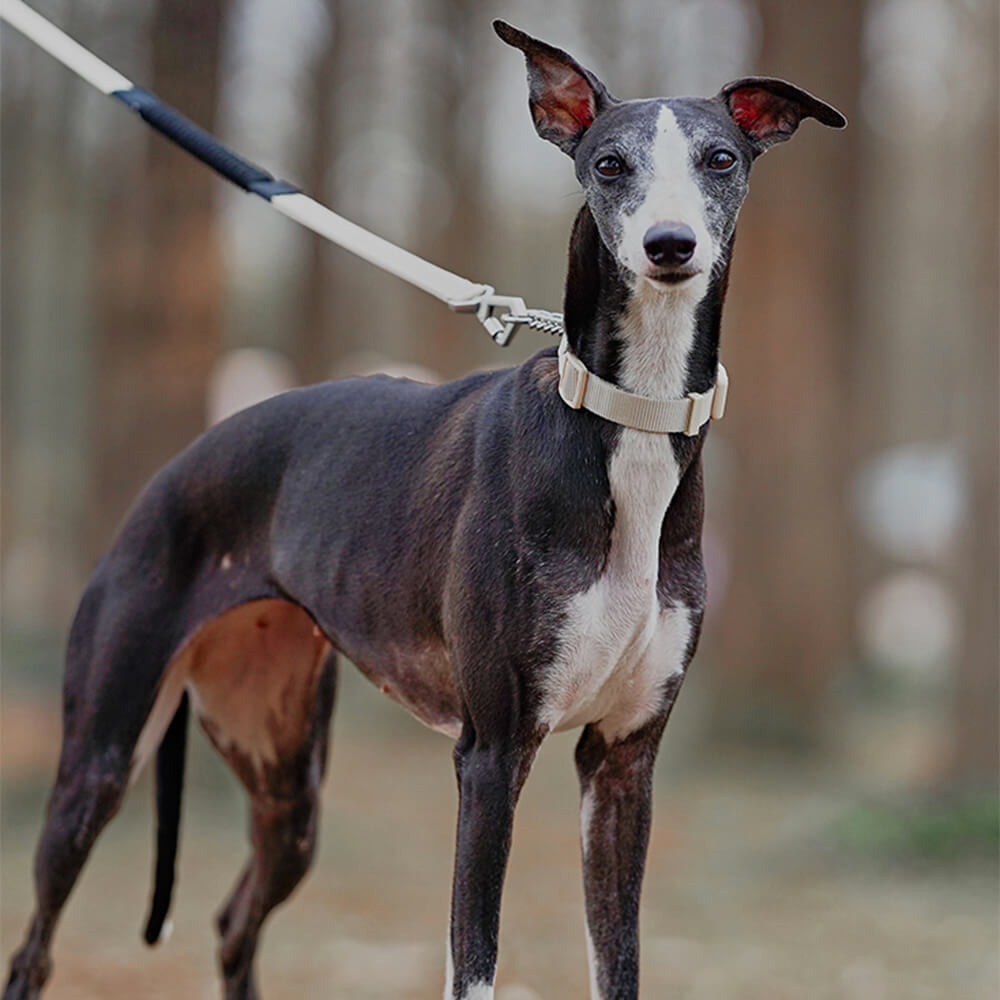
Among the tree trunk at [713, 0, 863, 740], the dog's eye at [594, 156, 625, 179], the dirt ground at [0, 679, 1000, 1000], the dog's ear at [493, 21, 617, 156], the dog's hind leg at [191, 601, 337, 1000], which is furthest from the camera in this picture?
the tree trunk at [713, 0, 863, 740]

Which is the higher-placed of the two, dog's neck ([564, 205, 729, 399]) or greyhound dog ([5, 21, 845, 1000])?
dog's neck ([564, 205, 729, 399])

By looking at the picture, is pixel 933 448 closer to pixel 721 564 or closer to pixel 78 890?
pixel 721 564

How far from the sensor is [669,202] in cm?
319

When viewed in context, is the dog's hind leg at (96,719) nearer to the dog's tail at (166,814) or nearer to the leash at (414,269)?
the dog's tail at (166,814)

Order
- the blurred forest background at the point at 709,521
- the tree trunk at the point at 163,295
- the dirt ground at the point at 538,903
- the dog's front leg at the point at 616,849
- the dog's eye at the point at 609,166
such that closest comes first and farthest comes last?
the dog's eye at the point at 609,166
the dog's front leg at the point at 616,849
the dirt ground at the point at 538,903
the blurred forest background at the point at 709,521
the tree trunk at the point at 163,295

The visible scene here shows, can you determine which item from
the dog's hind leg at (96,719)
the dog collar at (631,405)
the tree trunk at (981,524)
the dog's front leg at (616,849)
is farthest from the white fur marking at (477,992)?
the tree trunk at (981,524)

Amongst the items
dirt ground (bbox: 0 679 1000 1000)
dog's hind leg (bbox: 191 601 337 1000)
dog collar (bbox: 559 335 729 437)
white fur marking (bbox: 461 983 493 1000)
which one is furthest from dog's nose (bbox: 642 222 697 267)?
dirt ground (bbox: 0 679 1000 1000)

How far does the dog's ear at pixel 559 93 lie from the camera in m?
3.57

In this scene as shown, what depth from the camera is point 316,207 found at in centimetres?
444

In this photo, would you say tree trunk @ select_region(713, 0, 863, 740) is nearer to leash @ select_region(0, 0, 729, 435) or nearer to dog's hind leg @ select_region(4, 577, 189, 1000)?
leash @ select_region(0, 0, 729, 435)

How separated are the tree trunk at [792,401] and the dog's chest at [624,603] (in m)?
7.38

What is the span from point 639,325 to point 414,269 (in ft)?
2.98

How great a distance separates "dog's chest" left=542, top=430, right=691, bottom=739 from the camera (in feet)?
11.6

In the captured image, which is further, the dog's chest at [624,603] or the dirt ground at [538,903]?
the dirt ground at [538,903]
